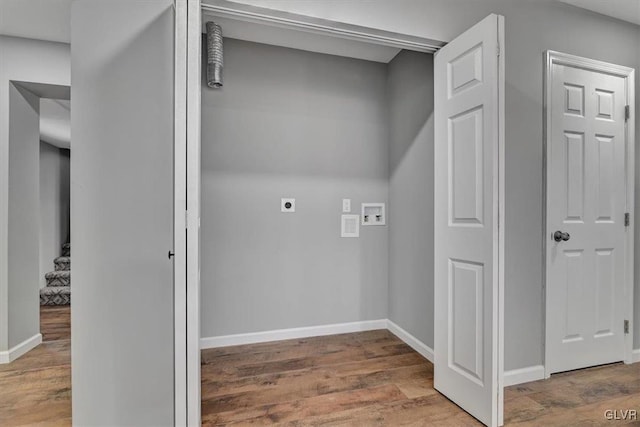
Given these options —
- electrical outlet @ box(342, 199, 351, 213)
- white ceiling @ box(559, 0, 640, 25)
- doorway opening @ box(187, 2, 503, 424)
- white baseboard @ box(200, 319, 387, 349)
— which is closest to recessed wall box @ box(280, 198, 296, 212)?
doorway opening @ box(187, 2, 503, 424)

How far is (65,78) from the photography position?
98.7 inches

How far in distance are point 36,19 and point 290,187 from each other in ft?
6.95

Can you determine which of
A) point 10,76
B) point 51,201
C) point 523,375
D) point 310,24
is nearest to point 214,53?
point 310,24

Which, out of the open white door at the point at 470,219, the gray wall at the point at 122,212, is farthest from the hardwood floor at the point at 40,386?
the open white door at the point at 470,219

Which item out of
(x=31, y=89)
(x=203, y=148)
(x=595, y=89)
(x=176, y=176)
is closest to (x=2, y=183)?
(x=31, y=89)

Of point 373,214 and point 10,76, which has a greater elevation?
point 10,76

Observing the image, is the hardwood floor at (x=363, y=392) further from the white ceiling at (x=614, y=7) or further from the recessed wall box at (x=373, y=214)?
the white ceiling at (x=614, y=7)

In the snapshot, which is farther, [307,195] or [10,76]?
[307,195]

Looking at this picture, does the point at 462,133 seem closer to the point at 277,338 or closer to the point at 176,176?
the point at 176,176

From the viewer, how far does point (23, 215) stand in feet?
8.56

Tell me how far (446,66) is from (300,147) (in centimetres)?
139

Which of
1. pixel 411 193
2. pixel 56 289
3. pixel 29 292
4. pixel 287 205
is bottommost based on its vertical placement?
pixel 56 289

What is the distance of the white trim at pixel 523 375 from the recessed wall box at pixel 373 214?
1559mm

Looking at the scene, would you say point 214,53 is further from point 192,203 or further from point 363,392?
point 363,392
